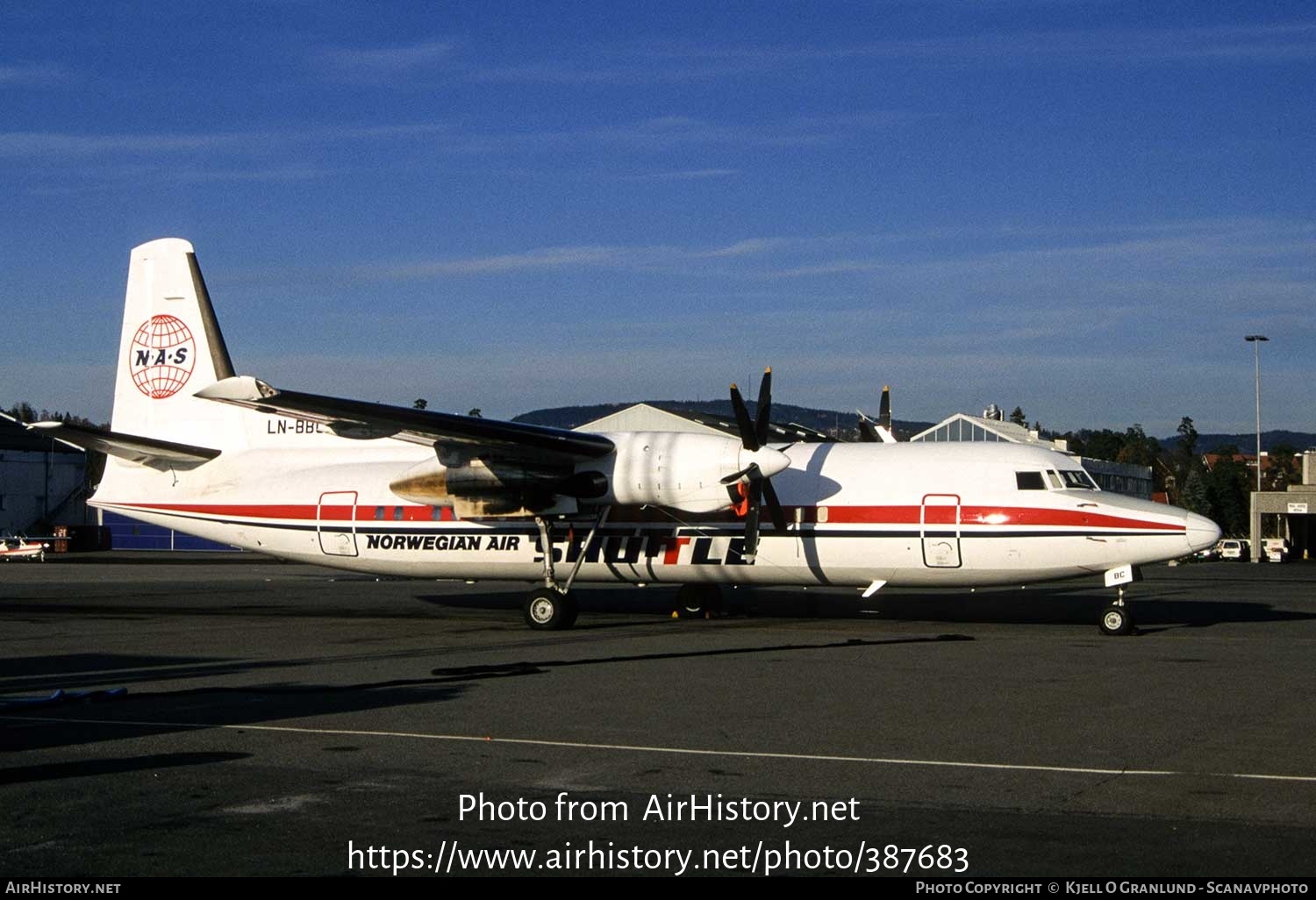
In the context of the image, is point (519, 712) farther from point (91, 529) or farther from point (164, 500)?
point (91, 529)

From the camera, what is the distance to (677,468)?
2244cm

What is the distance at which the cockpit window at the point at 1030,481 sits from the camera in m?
22.5

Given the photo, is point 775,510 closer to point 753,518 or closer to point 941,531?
point 753,518

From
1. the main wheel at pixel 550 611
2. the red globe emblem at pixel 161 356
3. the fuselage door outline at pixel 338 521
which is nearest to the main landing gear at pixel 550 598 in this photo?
the main wheel at pixel 550 611

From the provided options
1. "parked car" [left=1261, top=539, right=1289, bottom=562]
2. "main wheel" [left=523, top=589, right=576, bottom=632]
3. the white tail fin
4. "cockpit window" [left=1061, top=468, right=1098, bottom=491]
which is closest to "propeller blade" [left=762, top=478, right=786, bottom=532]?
"main wheel" [left=523, top=589, right=576, bottom=632]

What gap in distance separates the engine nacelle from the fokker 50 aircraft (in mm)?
34

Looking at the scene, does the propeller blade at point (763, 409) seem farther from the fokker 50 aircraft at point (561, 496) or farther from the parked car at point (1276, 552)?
the parked car at point (1276, 552)

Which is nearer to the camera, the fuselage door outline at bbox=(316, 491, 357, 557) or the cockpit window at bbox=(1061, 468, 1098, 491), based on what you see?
the cockpit window at bbox=(1061, 468, 1098, 491)

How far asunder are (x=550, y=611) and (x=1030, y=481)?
8.99 meters

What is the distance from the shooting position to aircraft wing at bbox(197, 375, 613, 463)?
19016 mm

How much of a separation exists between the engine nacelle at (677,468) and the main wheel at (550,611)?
2.10m

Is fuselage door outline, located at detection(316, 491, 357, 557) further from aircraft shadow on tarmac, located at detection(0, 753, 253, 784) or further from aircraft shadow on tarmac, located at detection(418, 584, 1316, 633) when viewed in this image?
aircraft shadow on tarmac, located at detection(0, 753, 253, 784)
